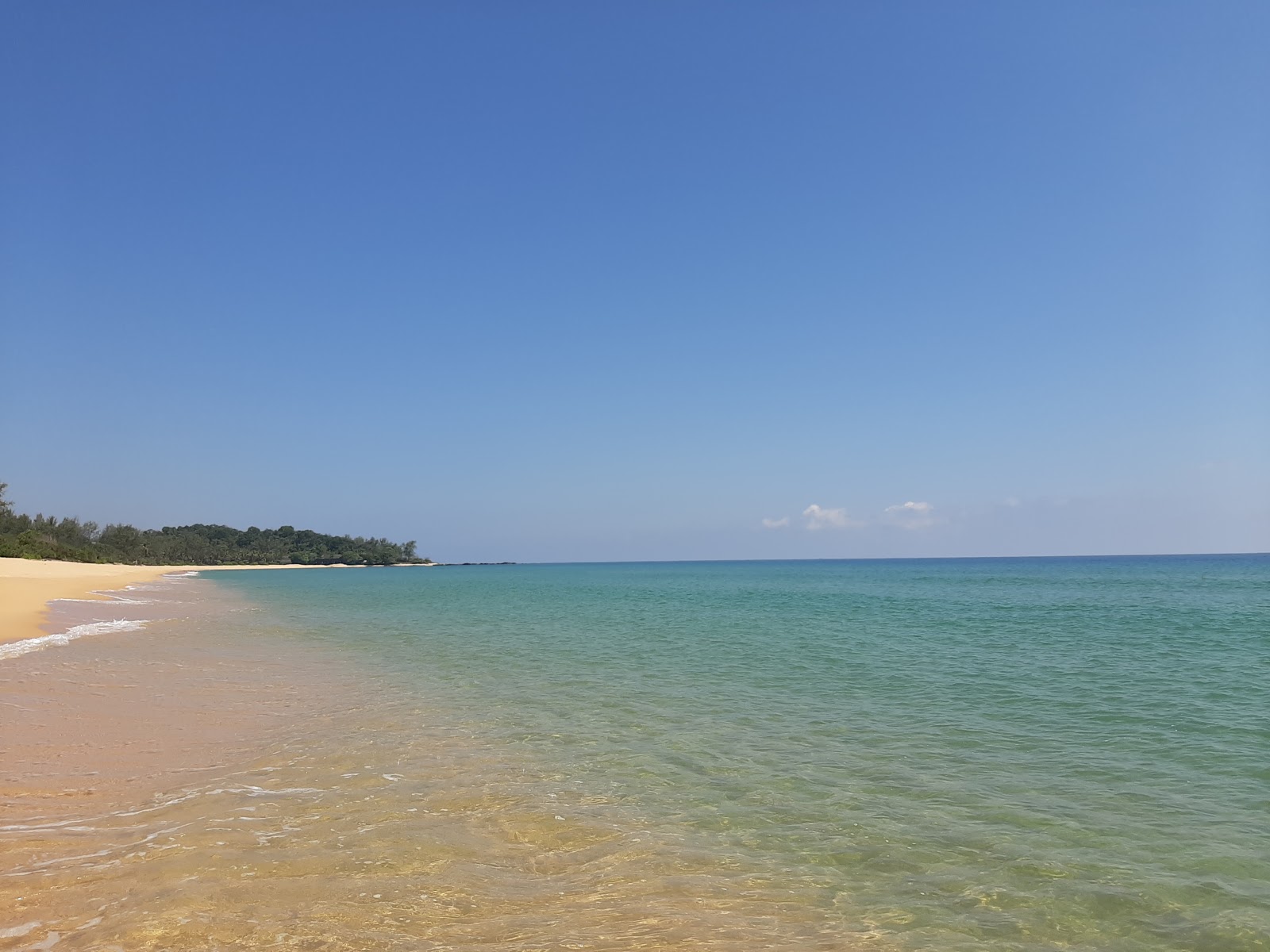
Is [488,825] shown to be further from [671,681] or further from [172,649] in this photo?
[172,649]

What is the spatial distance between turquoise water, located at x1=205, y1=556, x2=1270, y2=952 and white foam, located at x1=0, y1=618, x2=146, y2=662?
7034mm

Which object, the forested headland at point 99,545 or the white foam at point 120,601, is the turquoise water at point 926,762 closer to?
the white foam at point 120,601

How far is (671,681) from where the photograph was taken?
16.3 meters

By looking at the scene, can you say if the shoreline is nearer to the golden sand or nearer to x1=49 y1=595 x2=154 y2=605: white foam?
the golden sand

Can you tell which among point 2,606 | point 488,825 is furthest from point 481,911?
point 2,606

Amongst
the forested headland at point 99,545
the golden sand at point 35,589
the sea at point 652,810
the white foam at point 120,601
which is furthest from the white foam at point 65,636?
the forested headland at point 99,545

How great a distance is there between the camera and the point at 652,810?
25.7 ft

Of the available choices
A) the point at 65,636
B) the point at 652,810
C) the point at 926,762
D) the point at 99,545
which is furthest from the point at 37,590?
the point at 99,545

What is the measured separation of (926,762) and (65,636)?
2456 centimetres

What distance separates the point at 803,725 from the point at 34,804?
9.60 metres

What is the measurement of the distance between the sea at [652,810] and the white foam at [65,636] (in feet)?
5.62

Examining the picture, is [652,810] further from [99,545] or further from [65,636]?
[99,545]

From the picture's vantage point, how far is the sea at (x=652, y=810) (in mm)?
5305

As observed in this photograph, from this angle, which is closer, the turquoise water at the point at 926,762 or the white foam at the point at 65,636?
the turquoise water at the point at 926,762
